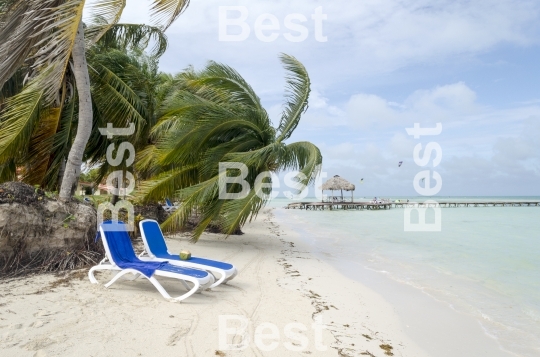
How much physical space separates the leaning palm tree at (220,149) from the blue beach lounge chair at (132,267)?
290 centimetres

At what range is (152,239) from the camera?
223 inches

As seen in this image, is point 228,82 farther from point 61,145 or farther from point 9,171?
point 9,171

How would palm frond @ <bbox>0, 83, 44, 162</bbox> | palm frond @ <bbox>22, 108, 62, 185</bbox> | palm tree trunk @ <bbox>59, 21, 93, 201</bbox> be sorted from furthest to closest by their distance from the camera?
1. palm frond @ <bbox>22, 108, 62, 185</bbox>
2. palm frond @ <bbox>0, 83, 44, 162</bbox>
3. palm tree trunk @ <bbox>59, 21, 93, 201</bbox>

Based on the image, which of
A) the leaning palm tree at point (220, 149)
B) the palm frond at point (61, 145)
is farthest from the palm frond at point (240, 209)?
the palm frond at point (61, 145)

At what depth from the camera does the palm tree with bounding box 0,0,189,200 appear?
5.45m

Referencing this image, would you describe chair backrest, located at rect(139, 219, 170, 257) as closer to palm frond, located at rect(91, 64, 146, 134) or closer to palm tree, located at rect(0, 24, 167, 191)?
palm tree, located at rect(0, 24, 167, 191)

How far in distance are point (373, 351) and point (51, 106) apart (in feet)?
27.0

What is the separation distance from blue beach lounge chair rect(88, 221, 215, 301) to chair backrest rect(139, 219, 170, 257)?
0.36 meters

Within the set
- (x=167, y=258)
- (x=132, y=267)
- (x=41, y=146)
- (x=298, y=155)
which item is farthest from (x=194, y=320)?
(x=41, y=146)

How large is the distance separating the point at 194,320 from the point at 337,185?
36446mm

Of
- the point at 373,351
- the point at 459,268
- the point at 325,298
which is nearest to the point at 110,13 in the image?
the point at 325,298

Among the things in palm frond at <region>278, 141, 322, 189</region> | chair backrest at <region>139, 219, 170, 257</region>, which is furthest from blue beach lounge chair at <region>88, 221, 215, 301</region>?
palm frond at <region>278, 141, 322, 189</region>

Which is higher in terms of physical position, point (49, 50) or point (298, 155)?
point (49, 50)

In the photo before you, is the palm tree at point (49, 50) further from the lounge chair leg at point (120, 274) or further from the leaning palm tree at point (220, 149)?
the leaning palm tree at point (220, 149)
